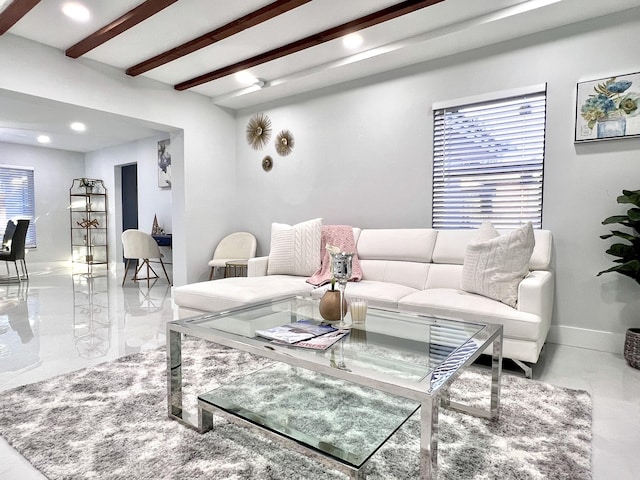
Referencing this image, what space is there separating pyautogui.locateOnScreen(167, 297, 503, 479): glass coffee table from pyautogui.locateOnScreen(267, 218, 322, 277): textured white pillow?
143cm

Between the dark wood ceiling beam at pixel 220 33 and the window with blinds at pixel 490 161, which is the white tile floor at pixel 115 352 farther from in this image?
the dark wood ceiling beam at pixel 220 33

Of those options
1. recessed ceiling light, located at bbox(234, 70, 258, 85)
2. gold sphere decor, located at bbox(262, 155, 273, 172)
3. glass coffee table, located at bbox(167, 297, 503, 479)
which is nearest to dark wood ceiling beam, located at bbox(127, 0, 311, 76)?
recessed ceiling light, located at bbox(234, 70, 258, 85)

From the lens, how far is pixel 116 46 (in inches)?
133

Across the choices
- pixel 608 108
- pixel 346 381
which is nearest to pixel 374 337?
pixel 346 381

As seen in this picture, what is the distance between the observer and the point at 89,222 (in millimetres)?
7727

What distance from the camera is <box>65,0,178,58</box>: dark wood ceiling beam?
267cm

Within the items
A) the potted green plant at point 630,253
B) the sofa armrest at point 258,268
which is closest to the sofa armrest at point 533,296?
the potted green plant at point 630,253

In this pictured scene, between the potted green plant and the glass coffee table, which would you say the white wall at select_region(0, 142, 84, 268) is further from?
the potted green plant

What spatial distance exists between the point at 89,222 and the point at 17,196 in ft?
4.35

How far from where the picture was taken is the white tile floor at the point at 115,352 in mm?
1581

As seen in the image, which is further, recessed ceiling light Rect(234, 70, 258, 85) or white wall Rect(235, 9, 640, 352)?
recessed ceiling light Rect(234, 70, 258, 85)

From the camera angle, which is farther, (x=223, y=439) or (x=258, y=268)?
(x=258, y=268)

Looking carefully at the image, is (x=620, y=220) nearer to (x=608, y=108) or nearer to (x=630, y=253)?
(x=630, y=253)

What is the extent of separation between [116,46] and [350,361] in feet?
11.2
